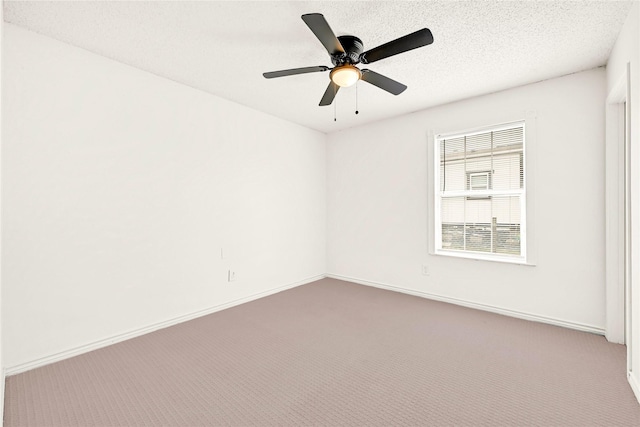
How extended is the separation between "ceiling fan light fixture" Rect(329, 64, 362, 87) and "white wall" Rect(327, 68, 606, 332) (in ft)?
6.97

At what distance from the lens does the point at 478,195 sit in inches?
144

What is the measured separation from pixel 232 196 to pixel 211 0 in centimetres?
218

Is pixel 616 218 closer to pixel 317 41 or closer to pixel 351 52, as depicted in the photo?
pixel 351 52

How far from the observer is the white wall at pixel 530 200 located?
2.87 meters

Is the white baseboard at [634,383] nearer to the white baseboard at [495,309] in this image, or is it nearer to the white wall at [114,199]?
the white baseboard at [495,309]

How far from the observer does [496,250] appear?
3.53 meters

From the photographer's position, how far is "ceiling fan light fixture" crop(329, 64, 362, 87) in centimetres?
214

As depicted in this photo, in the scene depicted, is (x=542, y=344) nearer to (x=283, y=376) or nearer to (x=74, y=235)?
(x=283, y=376)

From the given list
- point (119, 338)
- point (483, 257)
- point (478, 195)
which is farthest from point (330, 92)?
point (119, 338)

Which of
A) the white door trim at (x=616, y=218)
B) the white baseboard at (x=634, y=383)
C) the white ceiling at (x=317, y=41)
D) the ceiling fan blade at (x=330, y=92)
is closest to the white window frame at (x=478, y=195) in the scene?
the white ceiling at (x=317, y=41)

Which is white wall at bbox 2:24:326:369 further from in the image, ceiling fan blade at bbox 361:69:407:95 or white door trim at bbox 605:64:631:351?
white door trim at bbox 605:64:631:351

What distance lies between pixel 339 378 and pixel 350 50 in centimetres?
244

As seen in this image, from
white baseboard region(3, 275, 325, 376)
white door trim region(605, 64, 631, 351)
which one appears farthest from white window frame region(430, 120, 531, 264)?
white baseboard region(3, 275, 325, 376)

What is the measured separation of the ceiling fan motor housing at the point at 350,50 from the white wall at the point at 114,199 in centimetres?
191
